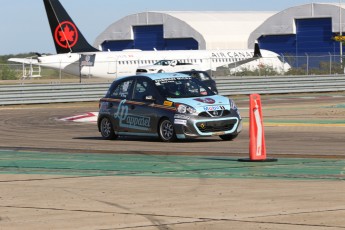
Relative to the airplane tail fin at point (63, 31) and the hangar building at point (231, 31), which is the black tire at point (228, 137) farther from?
the hangar building at point (231, 31)

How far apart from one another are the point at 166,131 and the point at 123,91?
191 centimetres

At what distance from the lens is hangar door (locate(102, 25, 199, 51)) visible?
90.1 meters

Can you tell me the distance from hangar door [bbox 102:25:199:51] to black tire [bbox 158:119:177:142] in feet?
227

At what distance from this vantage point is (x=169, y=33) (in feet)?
293

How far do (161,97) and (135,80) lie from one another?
1090 mm

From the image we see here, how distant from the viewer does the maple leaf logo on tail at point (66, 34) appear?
60931 millimetres

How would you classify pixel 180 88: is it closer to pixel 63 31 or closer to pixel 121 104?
pixel 121 104

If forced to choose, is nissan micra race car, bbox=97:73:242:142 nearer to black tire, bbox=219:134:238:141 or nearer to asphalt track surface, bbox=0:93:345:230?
black tire, bbox=219:134:238:141

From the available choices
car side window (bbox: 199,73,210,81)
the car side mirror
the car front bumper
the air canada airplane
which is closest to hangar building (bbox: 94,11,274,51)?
the air canada airplane

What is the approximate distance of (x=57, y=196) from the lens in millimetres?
11484

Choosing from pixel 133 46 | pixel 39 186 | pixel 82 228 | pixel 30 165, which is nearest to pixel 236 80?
pixel 30 165

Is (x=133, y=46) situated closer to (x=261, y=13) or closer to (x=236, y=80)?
(x=261, y=13)

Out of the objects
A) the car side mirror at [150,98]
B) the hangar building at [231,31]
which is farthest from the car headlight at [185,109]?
the hangar building at [231,31]

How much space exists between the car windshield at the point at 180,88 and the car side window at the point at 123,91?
0.76 meters
